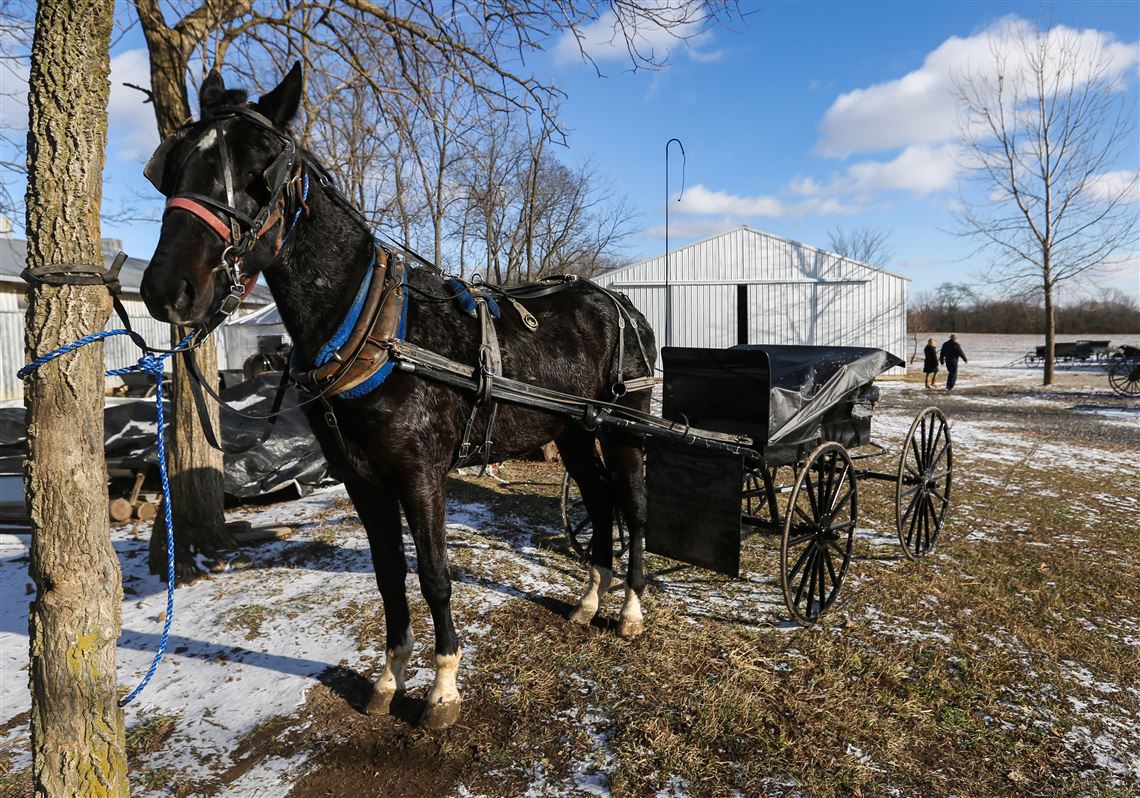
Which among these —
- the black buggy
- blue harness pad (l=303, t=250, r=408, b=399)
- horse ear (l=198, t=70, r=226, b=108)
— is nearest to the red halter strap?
horse ear (l=198, t=70, r=226, b=108)

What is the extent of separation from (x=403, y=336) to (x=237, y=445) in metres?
5.26

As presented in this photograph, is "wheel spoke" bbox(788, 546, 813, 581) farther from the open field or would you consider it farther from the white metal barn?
the white metal barn

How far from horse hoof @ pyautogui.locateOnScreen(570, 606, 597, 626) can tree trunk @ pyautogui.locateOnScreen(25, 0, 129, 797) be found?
2570 millimetres

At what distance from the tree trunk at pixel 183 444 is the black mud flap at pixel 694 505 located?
11.2 feet

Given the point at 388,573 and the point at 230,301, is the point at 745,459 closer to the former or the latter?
the point at 388,573

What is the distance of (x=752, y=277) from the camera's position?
25641 mm

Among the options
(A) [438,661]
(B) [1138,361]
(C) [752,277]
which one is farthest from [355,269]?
(C) [752,277]

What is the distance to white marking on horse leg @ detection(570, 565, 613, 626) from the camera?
422cm

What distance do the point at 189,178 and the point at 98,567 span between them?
1.35 meters

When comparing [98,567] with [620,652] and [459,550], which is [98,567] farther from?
[459,550]

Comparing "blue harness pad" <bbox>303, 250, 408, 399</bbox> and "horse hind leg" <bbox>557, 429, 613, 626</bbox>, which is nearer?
"blue harness pad" <bbox>303, 250, 408, 399</bbox>

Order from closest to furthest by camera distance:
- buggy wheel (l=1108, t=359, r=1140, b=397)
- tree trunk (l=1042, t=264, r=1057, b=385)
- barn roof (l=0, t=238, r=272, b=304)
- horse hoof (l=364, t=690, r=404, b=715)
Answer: horse hoof (l=364, t=690, r=404, b=715)
buggy wheel (l=1108, t=359, r=1140, b=397)
barn roof (l=0, t=238, r=272, b=304)
tree trunk (l=1042, t=264, r=1057, b=385)

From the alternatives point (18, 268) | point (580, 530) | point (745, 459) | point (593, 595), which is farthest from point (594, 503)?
point (18, 268)

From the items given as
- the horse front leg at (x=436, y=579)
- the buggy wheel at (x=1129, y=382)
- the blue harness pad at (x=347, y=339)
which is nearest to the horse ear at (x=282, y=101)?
the blue harness pad at (x=347, y=339)
